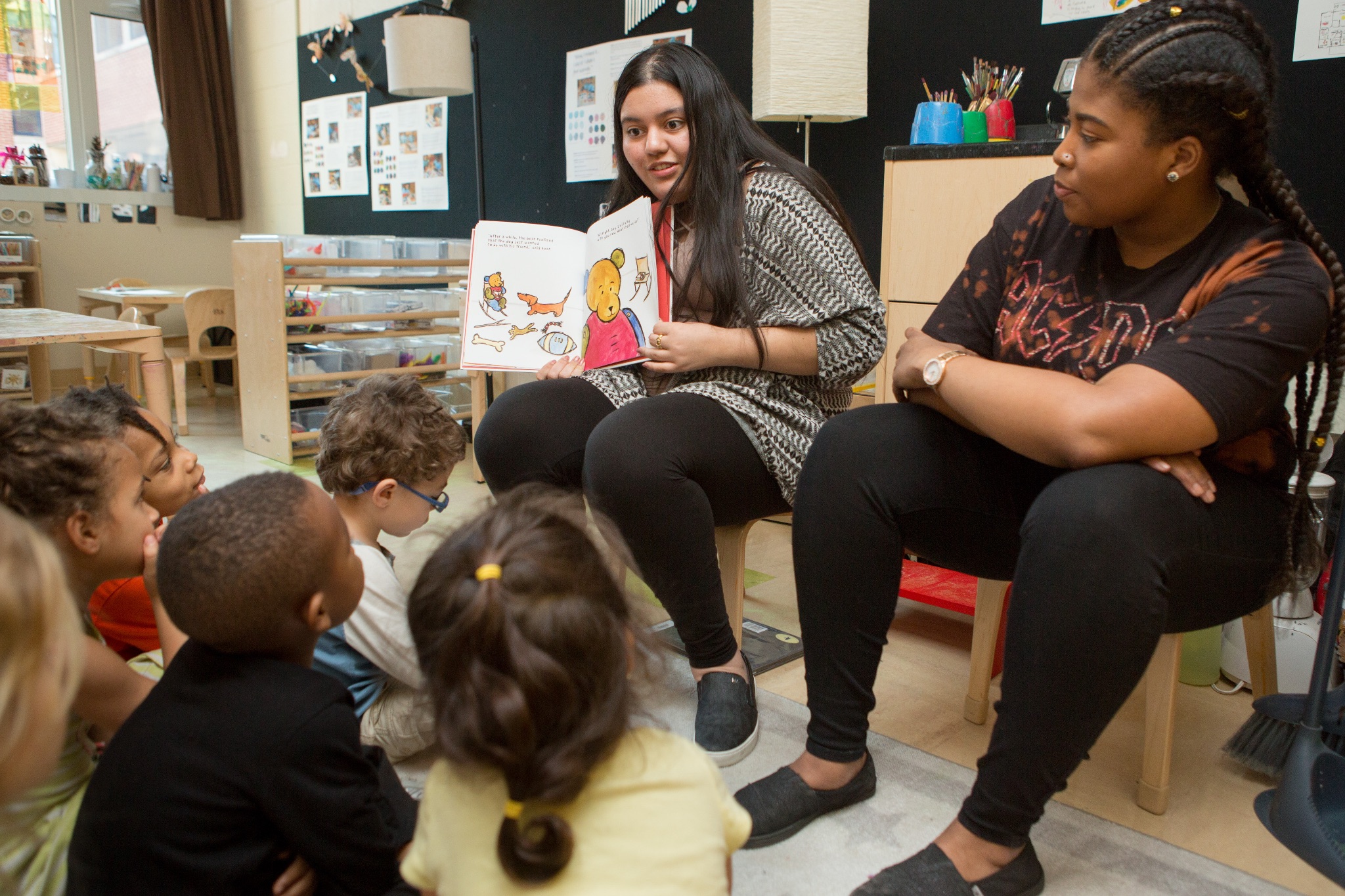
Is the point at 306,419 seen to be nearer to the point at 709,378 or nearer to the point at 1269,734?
the point at 709,378

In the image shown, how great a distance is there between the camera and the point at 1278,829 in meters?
1.07

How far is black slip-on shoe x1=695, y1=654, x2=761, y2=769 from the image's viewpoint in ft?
4.46

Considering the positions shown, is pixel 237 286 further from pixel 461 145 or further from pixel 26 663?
pixel 26 663

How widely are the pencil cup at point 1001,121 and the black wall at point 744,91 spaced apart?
329 millimetres

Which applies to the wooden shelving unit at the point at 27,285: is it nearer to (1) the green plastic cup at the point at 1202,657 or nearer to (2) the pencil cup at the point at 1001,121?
(2) the pencil cup at the point at 1001,121

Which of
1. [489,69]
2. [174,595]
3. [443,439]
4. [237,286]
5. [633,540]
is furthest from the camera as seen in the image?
[489,69]

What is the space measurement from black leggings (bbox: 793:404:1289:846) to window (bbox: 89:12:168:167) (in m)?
5.89

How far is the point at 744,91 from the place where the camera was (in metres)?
3.14

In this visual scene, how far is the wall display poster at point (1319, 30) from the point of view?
6.30 feet

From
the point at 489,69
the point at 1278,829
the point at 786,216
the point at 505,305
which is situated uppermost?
the point at 489,69

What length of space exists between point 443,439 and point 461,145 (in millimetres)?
3221

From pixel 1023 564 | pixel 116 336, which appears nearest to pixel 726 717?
pixel 1023 564

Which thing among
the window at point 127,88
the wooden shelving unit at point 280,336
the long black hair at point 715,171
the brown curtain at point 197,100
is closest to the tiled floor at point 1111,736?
the long black hair at point 715,171

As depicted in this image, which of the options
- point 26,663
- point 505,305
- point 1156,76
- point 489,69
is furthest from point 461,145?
point 26,663
